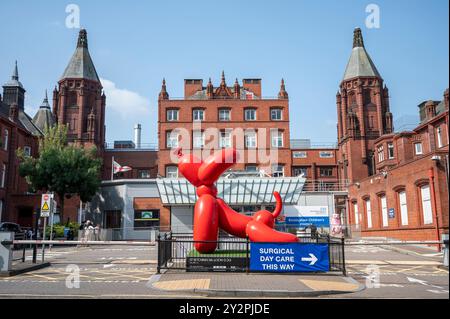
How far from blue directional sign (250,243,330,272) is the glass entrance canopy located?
998 inches

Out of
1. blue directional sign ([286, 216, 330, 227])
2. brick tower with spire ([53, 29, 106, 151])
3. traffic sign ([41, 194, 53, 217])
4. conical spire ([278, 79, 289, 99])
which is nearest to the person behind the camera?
traffic sign ([41, 194, 53, 217])

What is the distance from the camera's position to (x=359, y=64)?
6094 centimetres

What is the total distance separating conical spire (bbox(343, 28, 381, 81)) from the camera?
196 feet

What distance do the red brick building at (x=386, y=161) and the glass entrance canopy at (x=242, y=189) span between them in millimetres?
7060

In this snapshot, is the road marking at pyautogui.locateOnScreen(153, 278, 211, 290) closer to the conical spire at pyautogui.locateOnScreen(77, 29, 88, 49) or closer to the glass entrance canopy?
the glass entrance canopy

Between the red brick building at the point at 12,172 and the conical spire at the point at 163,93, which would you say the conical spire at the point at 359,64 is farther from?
the red brick building at the point at 12,172

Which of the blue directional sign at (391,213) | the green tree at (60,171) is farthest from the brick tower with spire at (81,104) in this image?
the blue directional sign at (391,213)

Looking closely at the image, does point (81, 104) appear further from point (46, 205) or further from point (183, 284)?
point (183, 284)

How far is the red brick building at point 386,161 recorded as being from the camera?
25.7 meters

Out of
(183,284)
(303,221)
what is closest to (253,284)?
(183,284)

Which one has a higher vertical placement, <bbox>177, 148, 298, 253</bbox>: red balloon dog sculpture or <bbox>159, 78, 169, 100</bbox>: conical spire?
<bbox>159, 78, 169, 100</bbox>: conical spire

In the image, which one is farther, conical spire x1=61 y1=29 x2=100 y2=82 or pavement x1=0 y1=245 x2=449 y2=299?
conical spire x1=61 y1=29 x2=100 y2=82

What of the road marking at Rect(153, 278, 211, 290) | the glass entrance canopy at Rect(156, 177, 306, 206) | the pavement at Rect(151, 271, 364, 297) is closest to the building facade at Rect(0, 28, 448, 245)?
the glass entrance canopy at Rect(156, 177, 306, 206)
